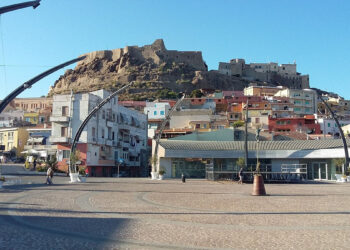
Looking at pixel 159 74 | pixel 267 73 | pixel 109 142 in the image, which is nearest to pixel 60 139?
pixel 109 142

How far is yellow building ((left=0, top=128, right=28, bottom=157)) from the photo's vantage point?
65.8 meters

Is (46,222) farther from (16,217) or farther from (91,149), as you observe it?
(91,149)

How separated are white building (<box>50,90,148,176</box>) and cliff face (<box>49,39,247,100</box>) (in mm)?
60447

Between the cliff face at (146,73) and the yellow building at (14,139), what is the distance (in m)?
55.7

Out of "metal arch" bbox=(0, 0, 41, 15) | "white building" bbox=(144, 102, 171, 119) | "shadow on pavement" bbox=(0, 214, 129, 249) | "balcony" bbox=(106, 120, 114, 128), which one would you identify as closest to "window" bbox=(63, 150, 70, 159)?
"balcony" bbox=(106, 120, 114, 128)

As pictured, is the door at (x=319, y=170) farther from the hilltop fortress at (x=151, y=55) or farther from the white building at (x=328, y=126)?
the hilltop fortress at (x=151, y=55)

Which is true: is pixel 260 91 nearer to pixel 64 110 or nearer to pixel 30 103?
pixel 30 103

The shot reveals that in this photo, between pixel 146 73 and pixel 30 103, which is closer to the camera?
pixel 30 103

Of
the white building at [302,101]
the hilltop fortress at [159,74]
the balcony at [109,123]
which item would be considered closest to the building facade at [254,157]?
the balcony at [109,123]

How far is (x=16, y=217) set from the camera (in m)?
10.5

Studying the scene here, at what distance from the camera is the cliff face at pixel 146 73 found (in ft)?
419

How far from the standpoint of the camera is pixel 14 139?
217ft

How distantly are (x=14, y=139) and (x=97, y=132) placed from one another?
22107 millimetres

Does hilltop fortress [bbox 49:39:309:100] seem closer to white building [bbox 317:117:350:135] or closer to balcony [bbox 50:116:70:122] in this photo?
white building [bbox 317:117:350:135]
